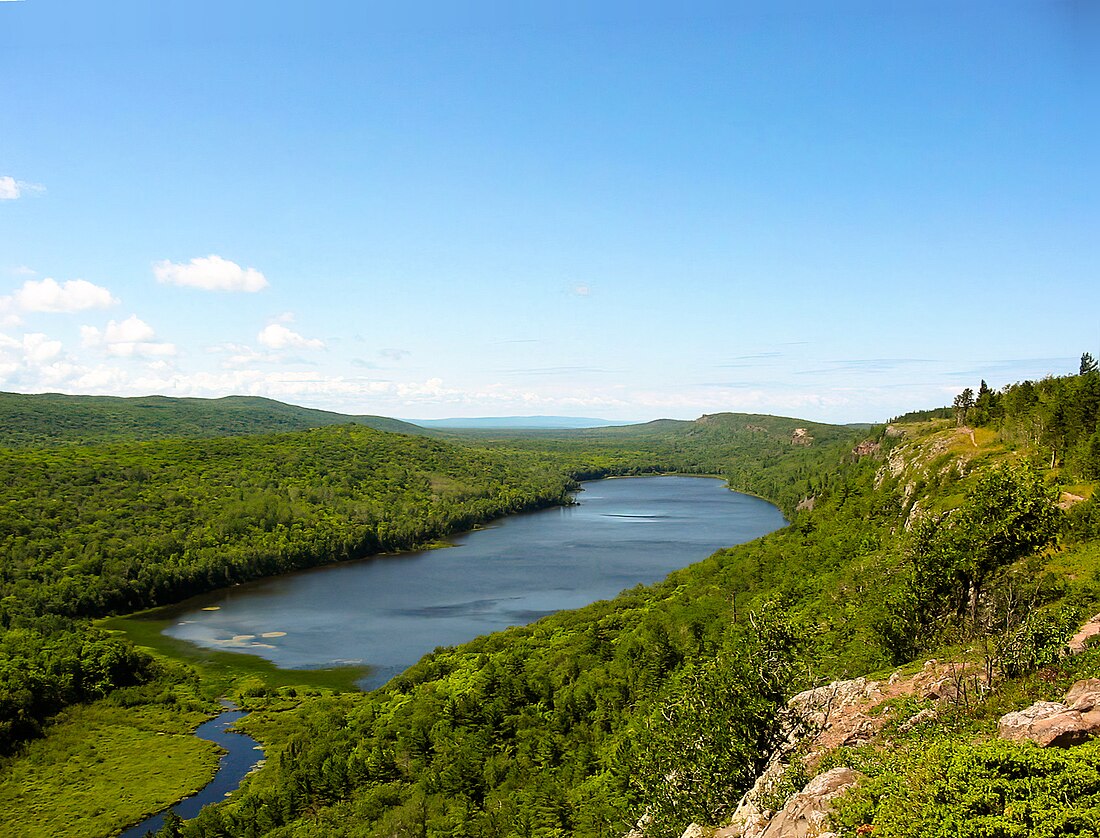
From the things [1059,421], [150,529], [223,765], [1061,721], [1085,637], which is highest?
[1059,421]

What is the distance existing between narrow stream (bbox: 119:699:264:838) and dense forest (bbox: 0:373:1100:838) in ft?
7.05

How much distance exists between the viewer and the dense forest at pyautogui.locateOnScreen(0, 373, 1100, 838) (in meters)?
20.8

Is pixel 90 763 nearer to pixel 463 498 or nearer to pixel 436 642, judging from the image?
pixel 436 642

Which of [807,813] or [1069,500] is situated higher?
[1069,500]

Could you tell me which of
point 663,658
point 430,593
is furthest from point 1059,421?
point 430,593

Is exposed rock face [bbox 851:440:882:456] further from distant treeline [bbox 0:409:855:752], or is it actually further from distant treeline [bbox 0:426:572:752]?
distant treeline [bbox 0:426:572:752]

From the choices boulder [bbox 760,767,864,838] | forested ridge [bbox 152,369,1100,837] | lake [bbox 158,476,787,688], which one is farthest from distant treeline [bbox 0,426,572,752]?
boulder [bbox 760,767,864,838]

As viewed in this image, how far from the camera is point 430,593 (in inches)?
4232

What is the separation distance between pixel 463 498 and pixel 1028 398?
14449 centimetres

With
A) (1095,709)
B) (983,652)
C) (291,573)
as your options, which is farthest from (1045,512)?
(291,573)

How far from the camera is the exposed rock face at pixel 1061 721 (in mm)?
12219

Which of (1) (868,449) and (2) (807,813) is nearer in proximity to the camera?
(2) (807,813)

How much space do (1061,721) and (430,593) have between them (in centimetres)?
10154

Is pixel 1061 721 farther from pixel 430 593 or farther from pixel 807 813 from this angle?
→ pixel 430 593
